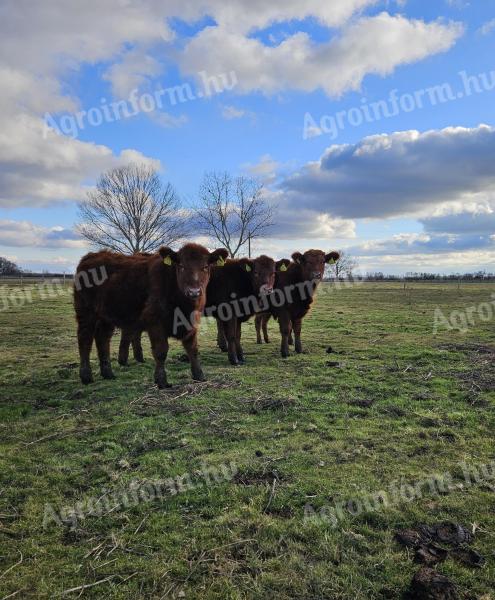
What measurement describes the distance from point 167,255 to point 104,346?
7.86 ft

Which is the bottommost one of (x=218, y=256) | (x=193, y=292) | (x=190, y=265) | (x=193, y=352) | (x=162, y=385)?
(x=162, y=385)

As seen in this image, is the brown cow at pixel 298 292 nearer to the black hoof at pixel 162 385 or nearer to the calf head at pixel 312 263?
the calf head at pixel 312 263

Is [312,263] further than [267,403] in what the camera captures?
Yes

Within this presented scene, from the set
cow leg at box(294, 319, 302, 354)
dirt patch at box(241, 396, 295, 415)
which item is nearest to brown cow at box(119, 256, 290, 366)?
cow leg at box(294, 319, 302, 354)

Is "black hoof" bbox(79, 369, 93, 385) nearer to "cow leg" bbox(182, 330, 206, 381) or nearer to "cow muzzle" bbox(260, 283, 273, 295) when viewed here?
"cow leg" bbox(182, 330, 206, 381)

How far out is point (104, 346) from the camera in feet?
28.5

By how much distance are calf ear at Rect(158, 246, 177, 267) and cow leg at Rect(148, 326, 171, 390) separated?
120cm

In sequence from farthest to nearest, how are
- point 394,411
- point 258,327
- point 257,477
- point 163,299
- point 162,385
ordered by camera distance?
point 258,327, point 163,299, point 162,385, point 394,411, point 257,477

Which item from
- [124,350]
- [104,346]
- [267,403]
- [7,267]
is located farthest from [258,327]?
[7,267]

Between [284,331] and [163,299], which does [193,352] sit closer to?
[163,299]

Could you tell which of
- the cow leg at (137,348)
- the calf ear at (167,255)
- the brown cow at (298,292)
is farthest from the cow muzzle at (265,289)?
the calf ear at (167,255)

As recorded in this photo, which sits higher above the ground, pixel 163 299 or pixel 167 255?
pixel 167 255

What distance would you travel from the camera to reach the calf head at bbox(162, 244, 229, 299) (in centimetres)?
751

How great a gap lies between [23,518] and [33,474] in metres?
0.83
